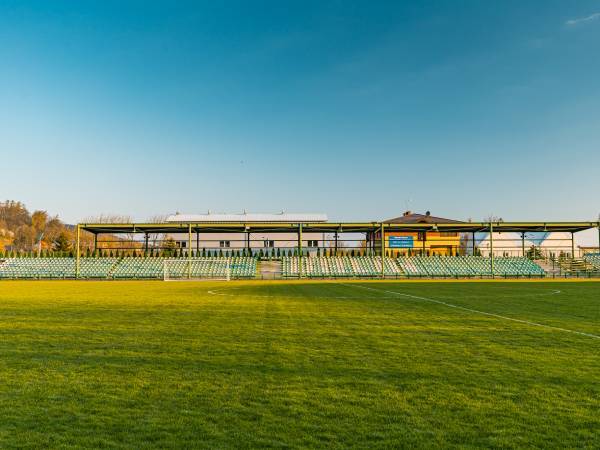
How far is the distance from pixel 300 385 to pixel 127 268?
41.6m

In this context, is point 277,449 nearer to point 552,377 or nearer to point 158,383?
point 158,383

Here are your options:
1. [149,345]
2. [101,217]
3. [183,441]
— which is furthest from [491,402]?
[101,217]

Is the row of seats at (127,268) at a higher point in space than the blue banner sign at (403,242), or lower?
lower

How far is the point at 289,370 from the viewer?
6.25 meters

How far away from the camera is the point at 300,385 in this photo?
551 centimetres

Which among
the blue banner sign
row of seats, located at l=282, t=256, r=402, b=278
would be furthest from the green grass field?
the blue banner sign

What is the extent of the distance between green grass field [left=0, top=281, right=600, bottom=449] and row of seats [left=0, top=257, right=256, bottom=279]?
3183 centimetres

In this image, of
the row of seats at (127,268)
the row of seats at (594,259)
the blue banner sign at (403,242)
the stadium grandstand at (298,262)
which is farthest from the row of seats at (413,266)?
the row of seats at (594,259)

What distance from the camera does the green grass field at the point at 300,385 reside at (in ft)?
13.1

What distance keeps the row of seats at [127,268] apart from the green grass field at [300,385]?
31828mm

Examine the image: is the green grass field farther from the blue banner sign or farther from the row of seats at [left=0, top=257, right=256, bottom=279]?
the blue banner sign

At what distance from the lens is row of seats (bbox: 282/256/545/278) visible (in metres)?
43.2

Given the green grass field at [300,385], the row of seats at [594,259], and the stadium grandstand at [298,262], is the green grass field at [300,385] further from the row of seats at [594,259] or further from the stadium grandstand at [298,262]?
the row of seats at [594,259]

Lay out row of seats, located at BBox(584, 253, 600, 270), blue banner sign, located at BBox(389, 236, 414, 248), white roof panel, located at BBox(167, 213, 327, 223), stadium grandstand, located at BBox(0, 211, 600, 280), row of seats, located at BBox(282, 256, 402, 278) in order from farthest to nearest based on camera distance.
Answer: white roof panel, located at BBox(167, 213, 327, 223)
row of seats, located at BBox(584, 253, 600, 270)
blue banner sign, located at BBox(389, 236, 414, 248)
row of seats, located at BBox(282, 256, 402, 278)
stadium grandstand, located at BBox(0, 211, 600, 280)
